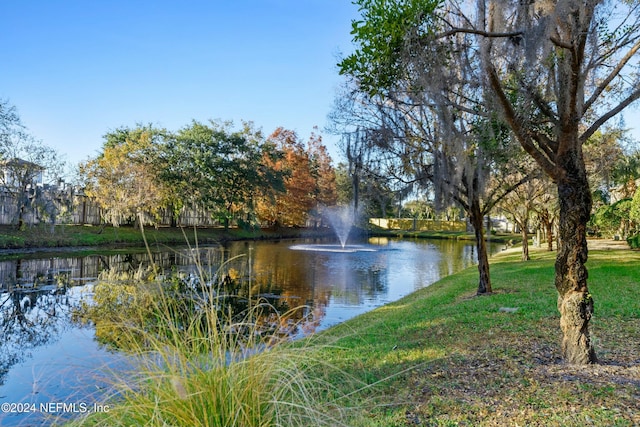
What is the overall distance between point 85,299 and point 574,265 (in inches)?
348

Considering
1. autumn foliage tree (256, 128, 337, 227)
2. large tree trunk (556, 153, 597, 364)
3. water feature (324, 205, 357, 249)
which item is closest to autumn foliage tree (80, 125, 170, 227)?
autumn foliage tree (256, 128, 337, 227)

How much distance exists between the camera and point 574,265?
3457 millimetres

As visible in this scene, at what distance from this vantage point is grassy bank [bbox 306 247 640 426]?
261cm

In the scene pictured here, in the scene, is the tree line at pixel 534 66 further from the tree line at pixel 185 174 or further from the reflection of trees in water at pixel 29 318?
the tree line at pixel 185 174

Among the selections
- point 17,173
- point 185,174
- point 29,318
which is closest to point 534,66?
point 29,318

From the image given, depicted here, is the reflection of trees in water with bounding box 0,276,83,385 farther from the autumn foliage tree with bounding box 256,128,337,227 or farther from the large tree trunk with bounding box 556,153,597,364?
the autumn foliage tree with bounding box 256,128,337,227

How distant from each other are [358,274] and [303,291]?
153 inches

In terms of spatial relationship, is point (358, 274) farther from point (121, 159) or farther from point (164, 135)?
point (164, 135)

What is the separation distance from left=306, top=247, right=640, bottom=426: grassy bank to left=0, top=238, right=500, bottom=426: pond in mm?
977

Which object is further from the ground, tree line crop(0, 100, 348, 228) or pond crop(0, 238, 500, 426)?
tree line crop(0, 100, 348, 228)

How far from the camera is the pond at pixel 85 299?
370 cm

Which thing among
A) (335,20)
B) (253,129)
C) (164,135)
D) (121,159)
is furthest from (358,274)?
(253,129)

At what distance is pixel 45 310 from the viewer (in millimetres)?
8094

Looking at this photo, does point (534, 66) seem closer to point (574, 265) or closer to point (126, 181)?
point (574, 265)
